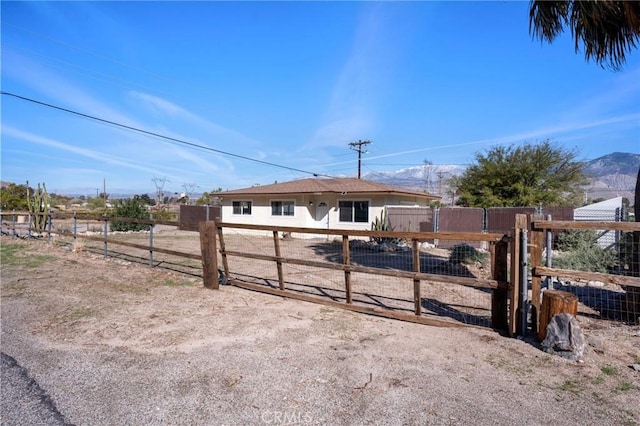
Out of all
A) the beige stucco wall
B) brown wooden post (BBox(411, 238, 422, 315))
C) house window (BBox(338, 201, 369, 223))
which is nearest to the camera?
brown wooden post (BBox(411, 238, 422, 315))

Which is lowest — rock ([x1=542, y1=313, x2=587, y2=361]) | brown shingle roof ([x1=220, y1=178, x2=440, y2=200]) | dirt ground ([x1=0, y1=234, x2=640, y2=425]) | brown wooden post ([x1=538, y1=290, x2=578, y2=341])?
dirt ground ([x1=0, y1=234, x2=640, y2=425])

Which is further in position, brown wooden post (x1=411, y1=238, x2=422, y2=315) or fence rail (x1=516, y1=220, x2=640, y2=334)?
brown wooden post (x1=411, y1=238, x2=422, y2=315)

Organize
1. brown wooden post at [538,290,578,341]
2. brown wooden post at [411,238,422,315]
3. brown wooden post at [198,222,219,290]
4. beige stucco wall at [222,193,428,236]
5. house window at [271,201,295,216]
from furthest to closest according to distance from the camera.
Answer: house window at [271,201,295,216], beige stucco wall at [222,193,428,236], brown wooden post at [198,222,219,290], brown wooden post at [411,238,422,315], brown wooden post at [538,290,578,341]

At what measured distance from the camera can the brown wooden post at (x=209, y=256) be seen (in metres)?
7.27

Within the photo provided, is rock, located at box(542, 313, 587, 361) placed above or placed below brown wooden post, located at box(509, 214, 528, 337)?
below

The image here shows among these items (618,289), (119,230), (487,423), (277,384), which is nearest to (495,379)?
(487,423)

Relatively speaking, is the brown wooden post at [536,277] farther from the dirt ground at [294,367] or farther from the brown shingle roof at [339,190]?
the brown shingle roof at [339,190]

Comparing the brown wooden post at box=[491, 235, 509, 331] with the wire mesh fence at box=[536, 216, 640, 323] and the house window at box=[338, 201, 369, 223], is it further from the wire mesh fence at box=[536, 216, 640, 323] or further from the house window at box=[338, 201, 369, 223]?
the house window at box=[338, 201, 369, 223]

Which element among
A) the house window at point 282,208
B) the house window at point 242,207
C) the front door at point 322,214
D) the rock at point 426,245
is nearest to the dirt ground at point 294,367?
the rock at point 426,245

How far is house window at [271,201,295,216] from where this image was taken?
2272 centimetres

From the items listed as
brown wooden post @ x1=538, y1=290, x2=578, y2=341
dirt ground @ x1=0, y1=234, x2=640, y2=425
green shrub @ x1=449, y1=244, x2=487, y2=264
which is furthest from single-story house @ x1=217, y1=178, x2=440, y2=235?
brown wooden post @ x1=538, y1=290, x2=578, y2=341

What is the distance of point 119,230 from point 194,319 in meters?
22.9

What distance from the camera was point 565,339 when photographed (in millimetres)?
4004

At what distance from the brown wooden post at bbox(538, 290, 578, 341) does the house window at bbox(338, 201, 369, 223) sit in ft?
53.8
